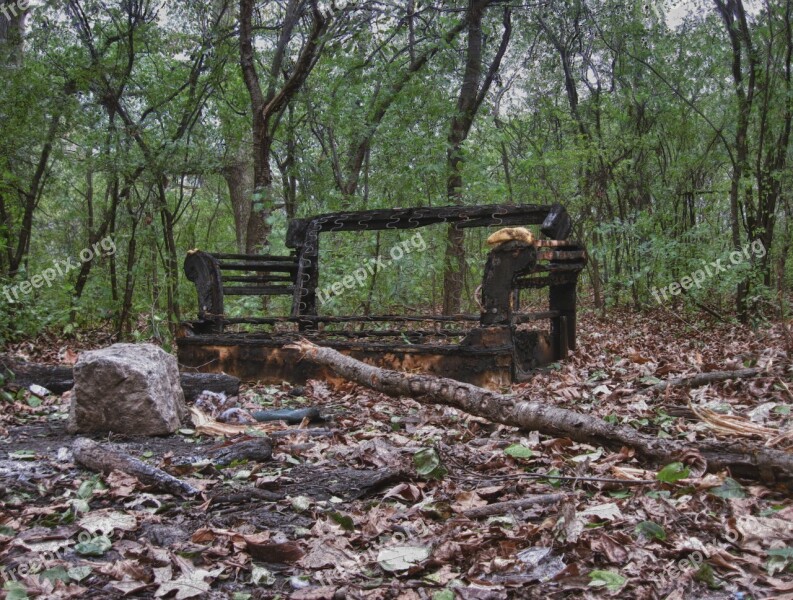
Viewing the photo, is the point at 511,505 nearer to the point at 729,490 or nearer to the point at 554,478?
the point at 554,478

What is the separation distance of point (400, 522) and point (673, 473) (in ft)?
4.02

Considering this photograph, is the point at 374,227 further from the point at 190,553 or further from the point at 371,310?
the point at 190,553

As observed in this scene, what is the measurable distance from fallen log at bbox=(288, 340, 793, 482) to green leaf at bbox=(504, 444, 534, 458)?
14 centimetres

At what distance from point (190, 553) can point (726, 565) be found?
1.90 m

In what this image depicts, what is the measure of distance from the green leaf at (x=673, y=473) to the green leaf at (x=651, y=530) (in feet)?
1.46

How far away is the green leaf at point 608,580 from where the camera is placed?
82.3 inches

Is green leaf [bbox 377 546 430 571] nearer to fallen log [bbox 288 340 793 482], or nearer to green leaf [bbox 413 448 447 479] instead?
green leaf [bbox 413 448 447 479]

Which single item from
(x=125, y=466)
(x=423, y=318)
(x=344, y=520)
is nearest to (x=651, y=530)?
(x=344, y=520)

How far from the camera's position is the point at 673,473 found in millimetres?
2859

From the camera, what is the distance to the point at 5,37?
384 inches

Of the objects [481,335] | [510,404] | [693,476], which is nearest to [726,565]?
[693,476]

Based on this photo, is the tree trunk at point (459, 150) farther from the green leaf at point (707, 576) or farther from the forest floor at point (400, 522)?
the green leaf at point (707, 576)

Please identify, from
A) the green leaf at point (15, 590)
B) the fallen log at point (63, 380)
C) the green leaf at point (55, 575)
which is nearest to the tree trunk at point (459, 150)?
the fallen log at point (63, 380)

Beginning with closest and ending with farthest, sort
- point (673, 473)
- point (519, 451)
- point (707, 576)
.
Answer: point (707, 576) → point (673, 473) → point (519, 451)
